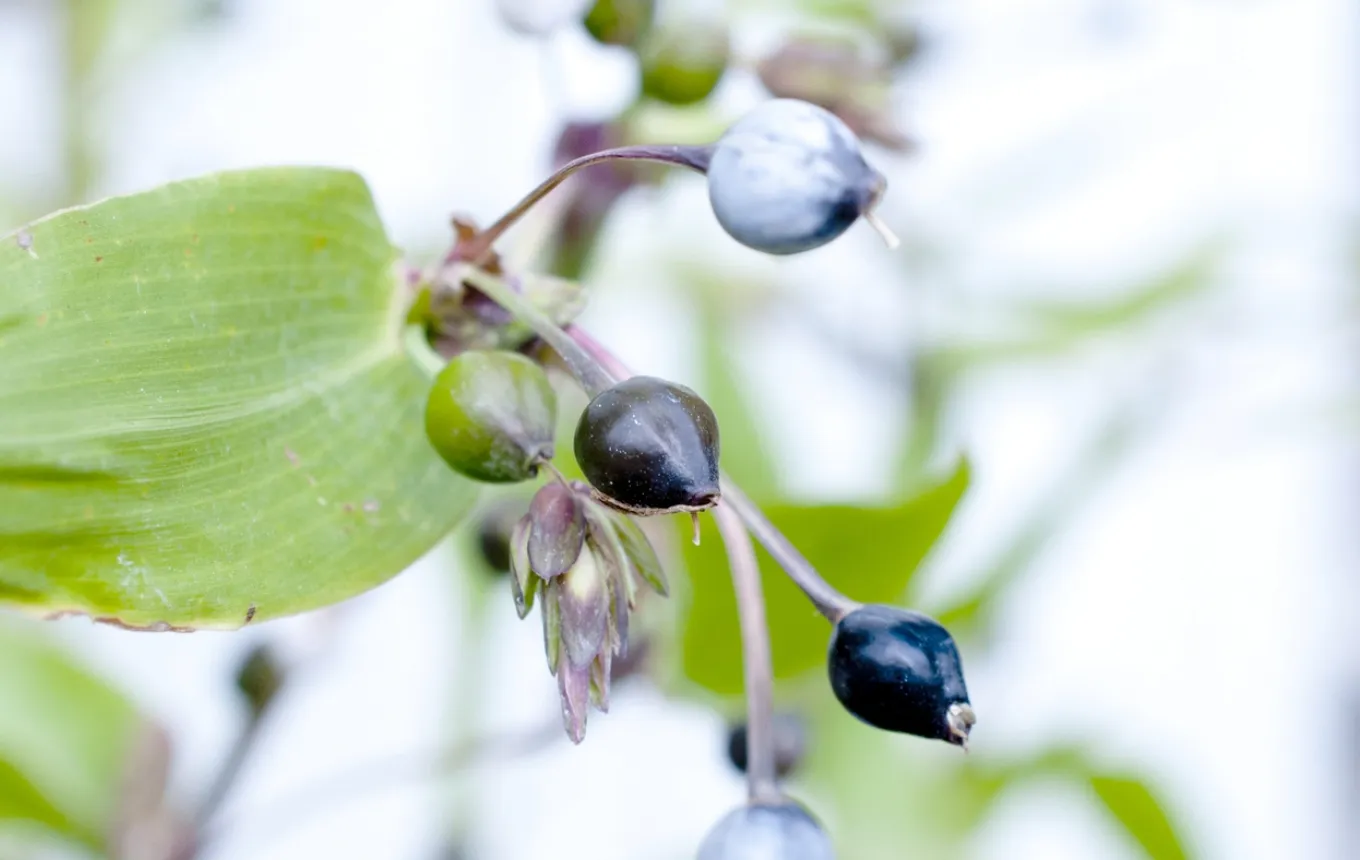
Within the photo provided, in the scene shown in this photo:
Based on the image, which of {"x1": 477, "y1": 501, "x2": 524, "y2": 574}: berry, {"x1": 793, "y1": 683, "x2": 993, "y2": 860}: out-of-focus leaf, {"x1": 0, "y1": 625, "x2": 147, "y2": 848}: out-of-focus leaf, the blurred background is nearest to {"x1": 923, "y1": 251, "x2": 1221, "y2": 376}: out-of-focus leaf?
the blurred background

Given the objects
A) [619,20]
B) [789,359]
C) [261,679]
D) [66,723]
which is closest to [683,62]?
[619,20]

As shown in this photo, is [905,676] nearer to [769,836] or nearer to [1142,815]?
[769,836]

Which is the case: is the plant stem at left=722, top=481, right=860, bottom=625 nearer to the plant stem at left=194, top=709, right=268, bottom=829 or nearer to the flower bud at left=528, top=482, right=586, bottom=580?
the flower bud at left=528, top=482, right=586, bottom=580

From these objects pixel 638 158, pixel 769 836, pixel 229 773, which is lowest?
pixel 229 773

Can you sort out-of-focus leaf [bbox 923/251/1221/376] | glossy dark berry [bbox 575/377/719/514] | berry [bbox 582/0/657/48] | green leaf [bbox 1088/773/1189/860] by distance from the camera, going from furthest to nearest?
out-of-focus leaf [bbox 923/251/1221/376] < green leaf [bbox 1088/773/1189/860] < berry [bbox 582/0/657/48] < glossy dark berry [bbox 575/377/719/514]

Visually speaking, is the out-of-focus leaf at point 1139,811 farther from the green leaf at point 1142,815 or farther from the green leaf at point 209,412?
the green leaf at point 209,412

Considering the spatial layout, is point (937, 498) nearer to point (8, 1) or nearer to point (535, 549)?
point (535, 549)
